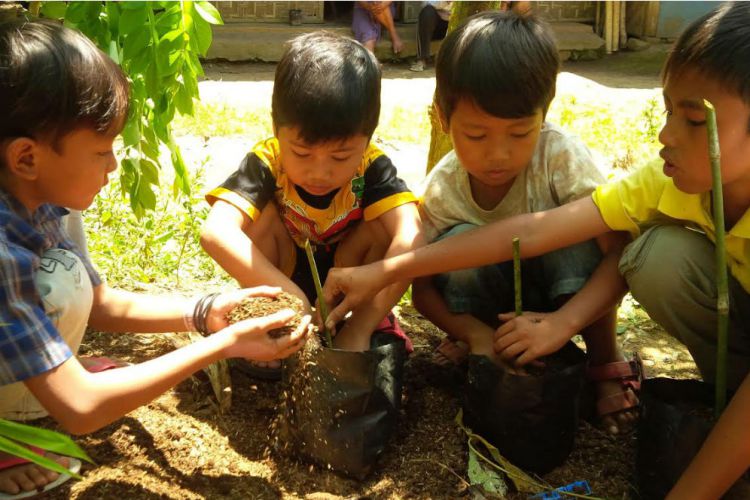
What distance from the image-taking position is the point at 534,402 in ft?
6.34

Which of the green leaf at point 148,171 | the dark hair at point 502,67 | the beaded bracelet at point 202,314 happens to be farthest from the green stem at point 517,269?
A: the green leaf at point 148,171

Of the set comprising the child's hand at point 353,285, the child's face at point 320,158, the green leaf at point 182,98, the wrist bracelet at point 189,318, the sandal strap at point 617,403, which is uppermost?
the green leaf at point 182,98

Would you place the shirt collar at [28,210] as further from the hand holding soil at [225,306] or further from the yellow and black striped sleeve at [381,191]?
the yellow and black striped sleeve at [381,191]

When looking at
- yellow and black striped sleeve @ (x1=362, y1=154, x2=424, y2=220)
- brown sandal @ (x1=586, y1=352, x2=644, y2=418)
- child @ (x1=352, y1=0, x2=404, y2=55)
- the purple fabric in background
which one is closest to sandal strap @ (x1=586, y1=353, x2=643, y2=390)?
brown sandal @ (x1=586, y1=352, x2=644, y2=418)

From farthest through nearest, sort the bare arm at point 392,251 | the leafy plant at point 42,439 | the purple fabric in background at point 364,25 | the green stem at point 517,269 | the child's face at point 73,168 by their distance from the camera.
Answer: the purple fabric in background at point 364,25 → the bare arm at point 392,251 → the green stem at point 517,269 → the child's face at point 73,168 → the leafy plant at point 42,439

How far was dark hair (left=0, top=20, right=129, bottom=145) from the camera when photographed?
1.61 m

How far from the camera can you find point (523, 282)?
237 centimetres

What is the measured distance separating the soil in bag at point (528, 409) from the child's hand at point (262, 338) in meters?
0.47

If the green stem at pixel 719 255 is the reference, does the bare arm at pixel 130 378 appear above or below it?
below

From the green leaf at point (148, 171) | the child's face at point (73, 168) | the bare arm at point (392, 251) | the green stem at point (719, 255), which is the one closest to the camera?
the green stem at point (719, 255)

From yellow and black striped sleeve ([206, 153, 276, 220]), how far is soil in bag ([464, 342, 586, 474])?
771mm

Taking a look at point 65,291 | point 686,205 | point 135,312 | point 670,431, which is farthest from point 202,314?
point 686,205

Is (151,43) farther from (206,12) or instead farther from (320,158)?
(320,158)

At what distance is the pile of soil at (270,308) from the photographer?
187 cm
